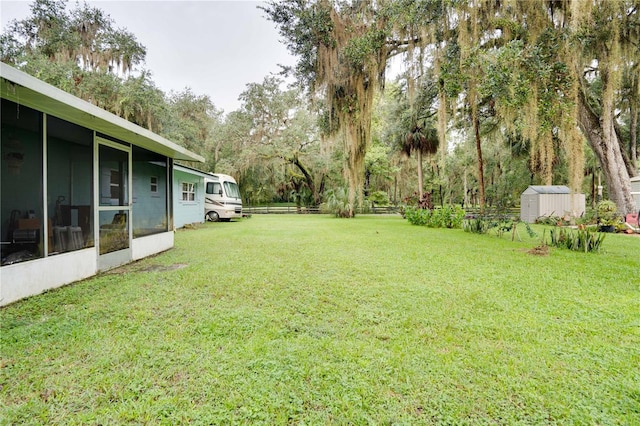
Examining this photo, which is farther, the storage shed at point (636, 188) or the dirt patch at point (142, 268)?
the storage shed at point (636, 188)

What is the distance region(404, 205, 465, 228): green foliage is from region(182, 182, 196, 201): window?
916cm

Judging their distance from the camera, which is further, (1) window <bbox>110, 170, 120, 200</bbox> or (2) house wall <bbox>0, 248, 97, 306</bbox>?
(1) window <bbox>110, 170, 120, 200</bbox>

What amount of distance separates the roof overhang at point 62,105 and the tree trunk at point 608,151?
36.0ft

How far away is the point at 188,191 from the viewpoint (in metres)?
10.9

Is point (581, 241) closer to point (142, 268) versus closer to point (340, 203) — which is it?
point (142, 268)

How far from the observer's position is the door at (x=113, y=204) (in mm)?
4055

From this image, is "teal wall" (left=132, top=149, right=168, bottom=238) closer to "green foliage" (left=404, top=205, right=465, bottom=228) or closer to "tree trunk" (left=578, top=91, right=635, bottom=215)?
"green foliage" (left=404, top=205, right=465, bottom=228)

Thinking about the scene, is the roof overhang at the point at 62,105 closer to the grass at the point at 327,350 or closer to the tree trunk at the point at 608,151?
the grass at the point at 327,350

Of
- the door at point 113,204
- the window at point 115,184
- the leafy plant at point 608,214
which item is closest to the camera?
the door at point 113,204

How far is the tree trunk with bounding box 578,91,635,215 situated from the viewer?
8075 mm

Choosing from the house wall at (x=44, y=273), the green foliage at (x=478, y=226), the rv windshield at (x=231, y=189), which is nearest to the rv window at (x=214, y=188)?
the rv windshield at (x=231, y=189)

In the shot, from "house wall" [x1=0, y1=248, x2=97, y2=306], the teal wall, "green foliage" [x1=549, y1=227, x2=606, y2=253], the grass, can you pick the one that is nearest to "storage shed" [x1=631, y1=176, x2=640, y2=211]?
"green foliage" [x1=549, y1=227, x2=606, y2=253]

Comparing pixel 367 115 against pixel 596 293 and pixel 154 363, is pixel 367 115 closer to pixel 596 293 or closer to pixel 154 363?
pixel 596 293

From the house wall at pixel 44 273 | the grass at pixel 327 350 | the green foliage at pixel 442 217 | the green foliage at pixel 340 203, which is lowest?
the grass at pixel 327 350
